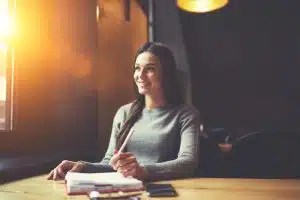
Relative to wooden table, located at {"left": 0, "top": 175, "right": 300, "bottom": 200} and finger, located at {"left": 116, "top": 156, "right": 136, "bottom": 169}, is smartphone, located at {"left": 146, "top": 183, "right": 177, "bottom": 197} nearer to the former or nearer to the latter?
wooden table, located at {"left": 0, "top": 175, "right": 300, "bottom": 200}

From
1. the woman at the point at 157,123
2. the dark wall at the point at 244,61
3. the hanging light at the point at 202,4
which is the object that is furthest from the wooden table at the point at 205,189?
the dark wall at the point at 244,61

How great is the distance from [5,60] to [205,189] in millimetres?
1313

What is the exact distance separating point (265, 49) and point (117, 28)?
4366mm

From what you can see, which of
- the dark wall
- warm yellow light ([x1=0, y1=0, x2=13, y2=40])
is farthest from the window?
the dark wall

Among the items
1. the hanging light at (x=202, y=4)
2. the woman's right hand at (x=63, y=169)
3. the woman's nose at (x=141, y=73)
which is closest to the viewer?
the woman's right hand at (x=63, y=169)

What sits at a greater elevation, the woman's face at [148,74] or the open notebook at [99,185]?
the woman's face at [148,74]

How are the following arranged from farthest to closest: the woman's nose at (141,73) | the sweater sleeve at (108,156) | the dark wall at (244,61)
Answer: the dark wall at (244,61), the woman's nose at (141,73), the sweater sleeve at (108,156)

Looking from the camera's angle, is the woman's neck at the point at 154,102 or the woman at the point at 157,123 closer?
the woman at the point at 157,123

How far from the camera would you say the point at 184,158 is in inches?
56.1

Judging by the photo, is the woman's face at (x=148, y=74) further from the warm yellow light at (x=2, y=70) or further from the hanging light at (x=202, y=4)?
the hanging light at (x=202, y=4)

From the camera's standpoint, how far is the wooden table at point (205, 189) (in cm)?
100

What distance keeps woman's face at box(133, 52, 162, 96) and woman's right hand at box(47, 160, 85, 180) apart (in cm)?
53

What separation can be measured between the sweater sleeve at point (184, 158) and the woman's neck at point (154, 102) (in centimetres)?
16

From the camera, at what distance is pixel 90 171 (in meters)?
1.42
